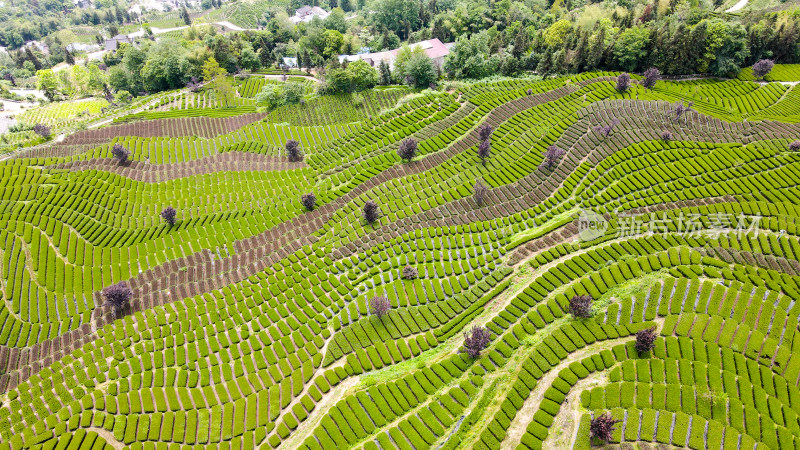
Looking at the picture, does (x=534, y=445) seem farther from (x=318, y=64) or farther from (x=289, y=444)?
(x=318, y=64)

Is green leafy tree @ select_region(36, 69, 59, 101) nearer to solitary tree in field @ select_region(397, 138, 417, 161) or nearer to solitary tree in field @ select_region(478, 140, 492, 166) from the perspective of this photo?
solitary tree in field @ select_region(397, 138, 417, 161)

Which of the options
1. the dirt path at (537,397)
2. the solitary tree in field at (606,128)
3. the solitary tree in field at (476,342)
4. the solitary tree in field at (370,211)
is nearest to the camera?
the dirt path at (537,397)

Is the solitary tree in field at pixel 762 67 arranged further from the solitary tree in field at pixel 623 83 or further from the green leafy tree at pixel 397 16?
the green leafy tree at pixel 397 16

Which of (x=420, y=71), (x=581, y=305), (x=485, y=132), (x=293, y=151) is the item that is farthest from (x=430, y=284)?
(x=420, y=71)

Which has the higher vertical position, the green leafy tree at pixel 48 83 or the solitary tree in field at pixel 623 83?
the solitary tree in field at pixel 623 83

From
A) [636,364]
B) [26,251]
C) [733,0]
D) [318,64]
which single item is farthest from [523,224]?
[733,0]

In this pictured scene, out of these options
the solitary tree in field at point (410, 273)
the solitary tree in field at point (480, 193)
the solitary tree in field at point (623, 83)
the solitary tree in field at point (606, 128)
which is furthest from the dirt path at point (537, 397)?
the solitary tree in field at point (623, 83)

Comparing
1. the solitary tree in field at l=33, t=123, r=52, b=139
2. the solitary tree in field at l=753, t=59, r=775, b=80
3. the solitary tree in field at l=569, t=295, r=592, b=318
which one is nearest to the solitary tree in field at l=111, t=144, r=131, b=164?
the solitary tree in field at l=33, t=123, r=52, b=139
